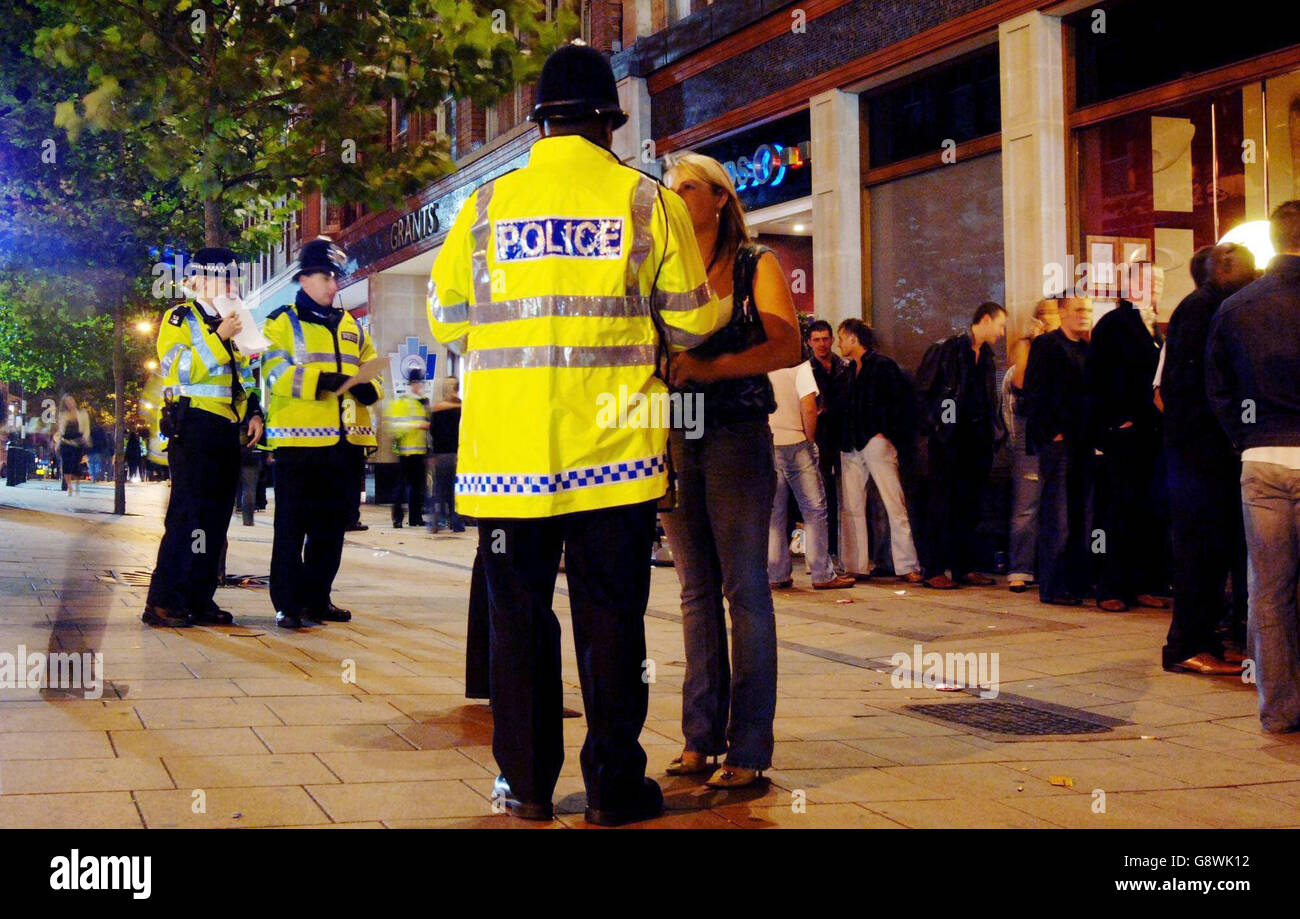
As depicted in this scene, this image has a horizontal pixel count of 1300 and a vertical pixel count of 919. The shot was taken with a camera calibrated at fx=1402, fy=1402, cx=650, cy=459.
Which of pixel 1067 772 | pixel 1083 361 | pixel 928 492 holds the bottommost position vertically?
pixel 1067 772

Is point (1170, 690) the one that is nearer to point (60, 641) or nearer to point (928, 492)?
point (928, 492)

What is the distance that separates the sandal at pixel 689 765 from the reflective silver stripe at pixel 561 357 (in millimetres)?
1388

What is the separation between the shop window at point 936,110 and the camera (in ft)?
40.2

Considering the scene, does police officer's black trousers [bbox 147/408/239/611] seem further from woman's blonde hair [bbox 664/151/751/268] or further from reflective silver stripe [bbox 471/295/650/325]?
reflective silver stripe [bbox 471/295/650/325]

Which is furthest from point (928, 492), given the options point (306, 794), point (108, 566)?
point (306, 794)

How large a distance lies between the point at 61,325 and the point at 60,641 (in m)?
24.3

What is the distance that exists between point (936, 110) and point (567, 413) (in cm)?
1002

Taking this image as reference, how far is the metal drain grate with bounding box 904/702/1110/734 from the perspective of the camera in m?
5.61

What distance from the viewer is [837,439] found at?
→ 1145 centimetres

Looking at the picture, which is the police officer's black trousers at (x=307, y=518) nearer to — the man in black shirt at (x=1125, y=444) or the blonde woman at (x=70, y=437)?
the man in black shirt at (x=1125, y=444)

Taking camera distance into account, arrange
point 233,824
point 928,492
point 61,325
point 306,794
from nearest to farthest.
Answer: point 233,824 < point 306,794 < point 928,492 < point 61,325

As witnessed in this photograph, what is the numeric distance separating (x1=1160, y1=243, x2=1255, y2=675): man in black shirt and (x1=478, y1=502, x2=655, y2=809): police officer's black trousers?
3845mm

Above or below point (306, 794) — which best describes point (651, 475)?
above

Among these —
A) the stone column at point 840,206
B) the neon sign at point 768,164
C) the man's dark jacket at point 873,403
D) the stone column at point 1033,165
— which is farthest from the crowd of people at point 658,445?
the neon sign at point 768,164
